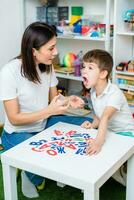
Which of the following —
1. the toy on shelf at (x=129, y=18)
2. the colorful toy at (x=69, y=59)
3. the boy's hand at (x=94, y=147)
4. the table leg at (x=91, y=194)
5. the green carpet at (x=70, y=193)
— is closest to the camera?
the table leg at (x=91, y=194)

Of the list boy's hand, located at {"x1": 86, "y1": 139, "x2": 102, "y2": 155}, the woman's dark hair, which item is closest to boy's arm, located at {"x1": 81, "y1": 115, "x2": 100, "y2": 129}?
boy's hand, located at {"x1": 86, "y1": 139, "x2": 102, "y2": 155}

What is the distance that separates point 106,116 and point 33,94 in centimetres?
41

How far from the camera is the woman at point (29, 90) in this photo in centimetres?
154

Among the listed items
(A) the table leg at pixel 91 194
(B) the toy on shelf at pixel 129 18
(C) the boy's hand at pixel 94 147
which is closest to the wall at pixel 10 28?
(B) the toy on shelf at pixel 129 18

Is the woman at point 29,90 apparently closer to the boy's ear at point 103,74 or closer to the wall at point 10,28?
the boy's ear at point 103,74

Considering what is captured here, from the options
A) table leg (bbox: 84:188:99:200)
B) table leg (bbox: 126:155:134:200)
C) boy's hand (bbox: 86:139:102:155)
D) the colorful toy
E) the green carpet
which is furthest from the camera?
the colorful toy

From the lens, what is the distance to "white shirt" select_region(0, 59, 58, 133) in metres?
1.55

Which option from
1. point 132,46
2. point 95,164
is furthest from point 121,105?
point 132,46

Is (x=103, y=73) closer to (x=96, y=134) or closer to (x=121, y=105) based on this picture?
(x=121, y=105)

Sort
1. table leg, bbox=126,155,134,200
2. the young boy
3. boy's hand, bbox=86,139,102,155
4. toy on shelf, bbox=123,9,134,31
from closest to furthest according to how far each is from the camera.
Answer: boy's hand, bbox=86,139,102,155, table leg, bbox=126,155,134,200, the young boy, toy on shelf, bbox=123,9,134,31

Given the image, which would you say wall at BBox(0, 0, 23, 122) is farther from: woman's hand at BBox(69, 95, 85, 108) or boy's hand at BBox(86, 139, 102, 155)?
boy's hand at BBox(86, 139, 102, 155)

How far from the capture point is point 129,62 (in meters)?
2.22

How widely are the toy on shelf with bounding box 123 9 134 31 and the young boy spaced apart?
615 millimetres

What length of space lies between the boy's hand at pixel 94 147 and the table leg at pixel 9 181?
1.02 ft
